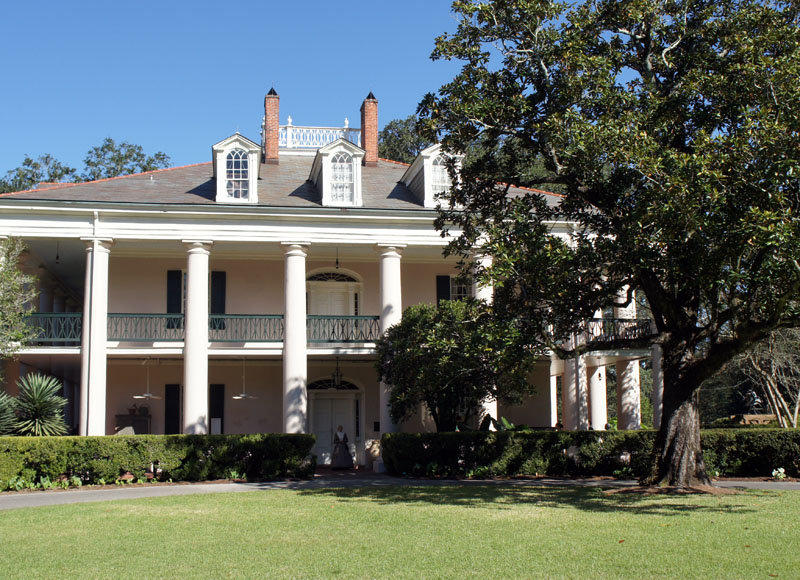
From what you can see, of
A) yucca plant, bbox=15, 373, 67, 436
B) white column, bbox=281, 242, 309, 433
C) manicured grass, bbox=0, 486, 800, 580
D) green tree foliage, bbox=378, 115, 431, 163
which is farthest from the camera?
green tree foliage, bbox=378, 115, 431, 163

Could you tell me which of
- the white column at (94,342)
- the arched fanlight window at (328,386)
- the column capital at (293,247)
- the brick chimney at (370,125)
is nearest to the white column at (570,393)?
the arched fanlight window at (328,386)

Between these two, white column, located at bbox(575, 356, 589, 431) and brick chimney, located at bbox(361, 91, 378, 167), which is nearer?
white column, located at bbox(575, 356, 589, 431)

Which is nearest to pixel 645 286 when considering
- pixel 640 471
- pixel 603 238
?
pixel 603 238

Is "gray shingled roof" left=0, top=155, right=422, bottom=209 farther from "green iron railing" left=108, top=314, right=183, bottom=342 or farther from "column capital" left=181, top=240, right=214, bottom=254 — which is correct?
"green iron railing" left=108, top=314, right=183, bottom=342

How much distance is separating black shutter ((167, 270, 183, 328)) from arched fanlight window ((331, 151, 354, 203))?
19.5ft

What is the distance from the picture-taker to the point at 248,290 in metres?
27.1

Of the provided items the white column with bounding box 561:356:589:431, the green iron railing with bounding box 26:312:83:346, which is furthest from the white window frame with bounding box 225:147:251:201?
the white column with bounding box 561:356:589:431

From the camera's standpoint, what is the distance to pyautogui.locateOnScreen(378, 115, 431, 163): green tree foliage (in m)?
50.5

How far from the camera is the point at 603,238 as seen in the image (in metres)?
14.5

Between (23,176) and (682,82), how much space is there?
139 ft

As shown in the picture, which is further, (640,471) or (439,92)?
(640,471)

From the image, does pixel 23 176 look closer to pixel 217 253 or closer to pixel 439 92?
pixel 217 253

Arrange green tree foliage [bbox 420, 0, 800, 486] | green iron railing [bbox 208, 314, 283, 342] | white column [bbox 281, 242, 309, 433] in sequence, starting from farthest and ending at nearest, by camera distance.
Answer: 1. green iron railing [bbox 208, 314, 283, 342]
2. white column [bbox 281, 242, 309, 433]
3. green tree foliage [bbox 420, 0, 800, 486]

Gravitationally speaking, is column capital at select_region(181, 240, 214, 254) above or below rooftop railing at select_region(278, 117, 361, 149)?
below
